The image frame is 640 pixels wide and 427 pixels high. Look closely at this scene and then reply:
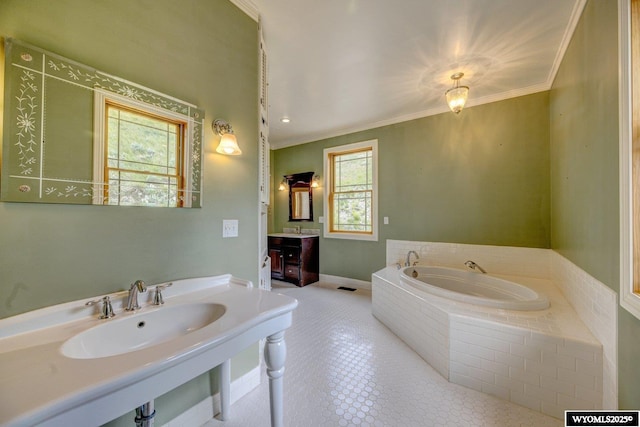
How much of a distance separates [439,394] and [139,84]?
2.61 metres

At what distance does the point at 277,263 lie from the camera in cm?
430

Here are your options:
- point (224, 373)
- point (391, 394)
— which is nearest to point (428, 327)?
point (391, 394)

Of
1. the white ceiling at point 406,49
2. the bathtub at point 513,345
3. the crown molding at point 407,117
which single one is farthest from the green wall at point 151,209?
the crown molding at point 407,117

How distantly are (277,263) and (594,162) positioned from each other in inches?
154

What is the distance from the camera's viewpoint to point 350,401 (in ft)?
5.27

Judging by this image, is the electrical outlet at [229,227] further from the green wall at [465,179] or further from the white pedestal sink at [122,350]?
the green wall at [465,179]

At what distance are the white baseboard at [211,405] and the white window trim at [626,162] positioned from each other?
2.10m

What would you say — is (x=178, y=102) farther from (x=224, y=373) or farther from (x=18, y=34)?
(x=224, y=373)

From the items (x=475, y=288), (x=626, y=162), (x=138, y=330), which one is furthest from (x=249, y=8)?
(x=475, y=288)

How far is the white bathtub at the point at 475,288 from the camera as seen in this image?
192 cm

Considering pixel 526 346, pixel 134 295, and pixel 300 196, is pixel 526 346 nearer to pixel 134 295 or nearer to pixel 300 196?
pixel 134 295

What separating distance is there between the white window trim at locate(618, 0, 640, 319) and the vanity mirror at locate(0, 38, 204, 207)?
2.20 metres

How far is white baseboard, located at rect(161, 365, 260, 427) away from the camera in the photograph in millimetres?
1344

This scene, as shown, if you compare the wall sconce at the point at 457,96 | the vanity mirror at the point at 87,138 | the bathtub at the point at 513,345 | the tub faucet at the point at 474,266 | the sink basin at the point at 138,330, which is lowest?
the bathtub at the point at 513,345
